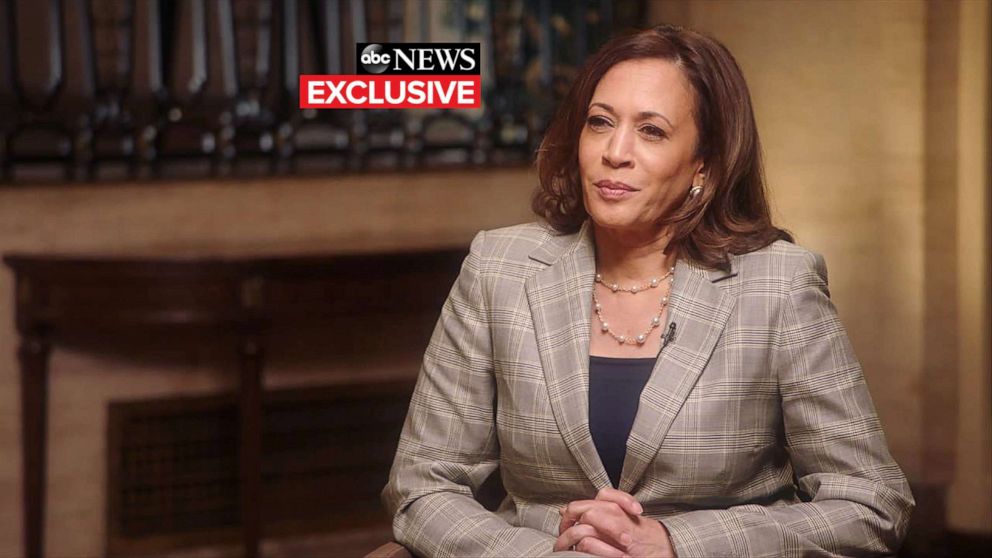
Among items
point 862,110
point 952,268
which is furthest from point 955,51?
point 952,268

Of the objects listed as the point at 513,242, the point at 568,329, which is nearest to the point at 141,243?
the point at 513,242

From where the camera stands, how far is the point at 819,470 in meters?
1.98

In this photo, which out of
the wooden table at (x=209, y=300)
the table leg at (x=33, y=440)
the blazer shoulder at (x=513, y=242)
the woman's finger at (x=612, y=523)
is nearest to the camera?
the woman's finger at (x=612, y=523)

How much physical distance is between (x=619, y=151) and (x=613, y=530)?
1.84 feet

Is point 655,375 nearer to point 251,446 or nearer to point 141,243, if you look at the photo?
point 251,446

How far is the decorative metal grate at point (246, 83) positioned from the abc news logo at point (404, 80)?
0.15 ft

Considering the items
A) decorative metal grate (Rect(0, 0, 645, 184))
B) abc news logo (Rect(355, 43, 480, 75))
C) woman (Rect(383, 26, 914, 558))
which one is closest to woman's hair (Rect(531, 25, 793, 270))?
woman (Rect(383, 26, 914, 558))

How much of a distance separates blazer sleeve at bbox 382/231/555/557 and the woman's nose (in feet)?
0.99

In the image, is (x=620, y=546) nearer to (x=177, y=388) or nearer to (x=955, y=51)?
(x=955, y=51)

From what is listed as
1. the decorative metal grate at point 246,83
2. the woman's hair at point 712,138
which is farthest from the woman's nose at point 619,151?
the decorative metal grate at point 246,83

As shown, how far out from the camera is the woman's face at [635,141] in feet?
6.53

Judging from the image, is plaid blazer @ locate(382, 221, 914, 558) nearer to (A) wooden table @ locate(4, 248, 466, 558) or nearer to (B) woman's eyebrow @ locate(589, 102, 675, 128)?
(B) woman's eyebrow @ locate(589, 102, 675, 128)

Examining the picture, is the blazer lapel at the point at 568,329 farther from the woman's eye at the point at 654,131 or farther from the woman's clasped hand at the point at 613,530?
the woman's eye at the point at 654,131

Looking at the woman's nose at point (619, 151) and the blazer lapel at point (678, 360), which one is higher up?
the woman's nose at point (619, 151)
